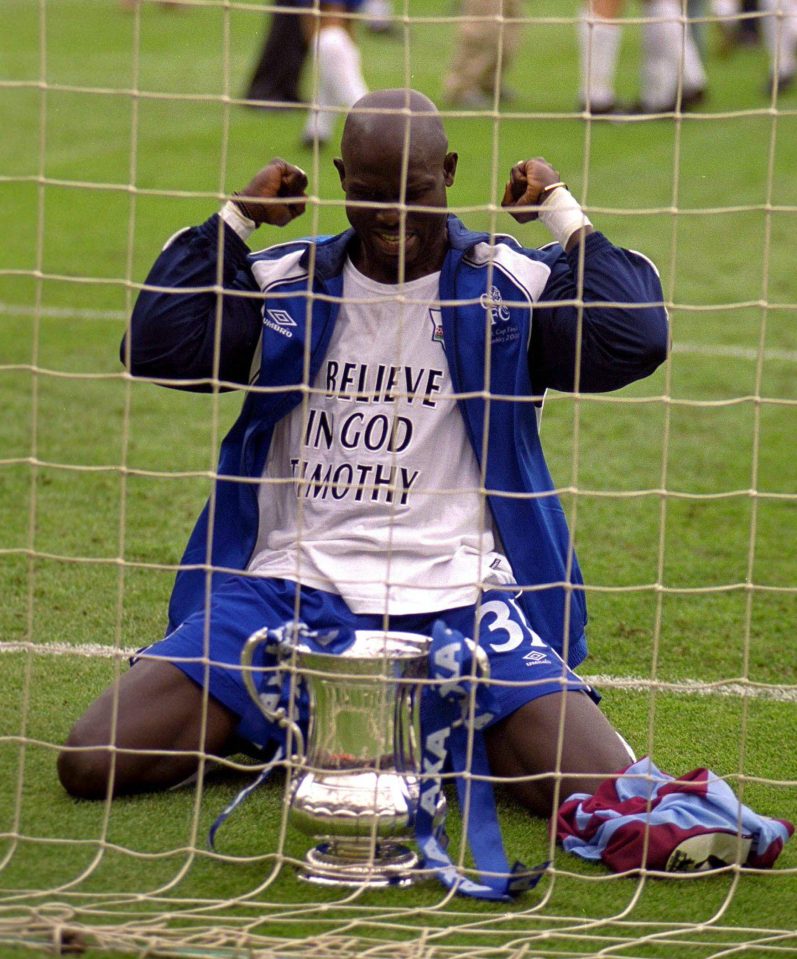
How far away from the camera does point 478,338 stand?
3461 millimetres

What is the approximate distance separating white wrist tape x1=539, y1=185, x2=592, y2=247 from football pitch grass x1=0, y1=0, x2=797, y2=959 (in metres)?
0.16

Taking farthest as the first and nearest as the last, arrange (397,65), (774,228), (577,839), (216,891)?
(397,65) < (774,228) < (577,839) < (216,891)

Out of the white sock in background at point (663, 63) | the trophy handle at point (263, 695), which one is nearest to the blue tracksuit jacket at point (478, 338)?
the trophy handle at point (263, 695)

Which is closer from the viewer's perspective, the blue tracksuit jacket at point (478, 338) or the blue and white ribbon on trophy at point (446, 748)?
the blue and white ribbon on trophy at point (446, 748)

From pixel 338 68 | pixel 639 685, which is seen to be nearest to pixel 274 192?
pixel 639 685

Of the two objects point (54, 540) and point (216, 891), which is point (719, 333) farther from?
point (216, 891)

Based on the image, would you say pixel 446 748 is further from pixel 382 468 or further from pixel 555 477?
pixel 555 477

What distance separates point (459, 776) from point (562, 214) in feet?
3.71

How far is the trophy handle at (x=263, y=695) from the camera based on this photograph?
313 centimetres

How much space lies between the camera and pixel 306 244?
3.57 m

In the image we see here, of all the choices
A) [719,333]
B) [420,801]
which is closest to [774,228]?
[719,333]

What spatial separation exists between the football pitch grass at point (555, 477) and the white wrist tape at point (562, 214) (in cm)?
16

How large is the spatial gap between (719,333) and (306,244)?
452 centimetres

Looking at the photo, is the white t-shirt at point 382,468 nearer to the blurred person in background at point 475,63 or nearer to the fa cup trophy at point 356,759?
the fa cup trophy at point 356,759
